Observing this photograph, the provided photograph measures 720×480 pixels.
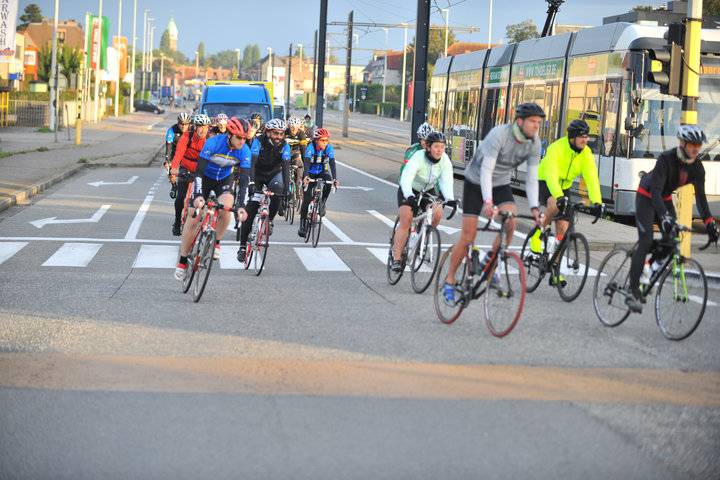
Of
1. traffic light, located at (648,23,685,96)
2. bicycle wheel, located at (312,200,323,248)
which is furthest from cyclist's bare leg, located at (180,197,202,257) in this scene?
traffic light, located at (648,23,685,96)

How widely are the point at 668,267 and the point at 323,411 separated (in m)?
3.69

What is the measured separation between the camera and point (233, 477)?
4418 millimetres

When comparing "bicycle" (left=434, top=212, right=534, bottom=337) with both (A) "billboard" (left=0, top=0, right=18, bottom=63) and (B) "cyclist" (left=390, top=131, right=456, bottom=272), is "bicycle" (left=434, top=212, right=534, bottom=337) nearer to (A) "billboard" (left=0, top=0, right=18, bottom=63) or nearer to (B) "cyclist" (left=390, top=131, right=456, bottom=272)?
(B) "cyclist" (left=390, top=131, right=456, bottom=272)

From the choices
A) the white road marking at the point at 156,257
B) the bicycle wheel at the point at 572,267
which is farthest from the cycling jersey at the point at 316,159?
the bicycle wheel at the point at 572,267

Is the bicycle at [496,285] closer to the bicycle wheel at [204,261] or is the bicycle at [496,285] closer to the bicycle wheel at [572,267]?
the bicycle wheel at [572,267]

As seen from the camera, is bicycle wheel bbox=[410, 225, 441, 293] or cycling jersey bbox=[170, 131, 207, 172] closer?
bicycle wheel bbox=[410, 225, 441, 293]

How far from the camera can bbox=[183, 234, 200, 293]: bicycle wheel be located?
9367 mm

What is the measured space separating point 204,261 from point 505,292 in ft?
10.2

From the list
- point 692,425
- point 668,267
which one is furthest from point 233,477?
point 668,267

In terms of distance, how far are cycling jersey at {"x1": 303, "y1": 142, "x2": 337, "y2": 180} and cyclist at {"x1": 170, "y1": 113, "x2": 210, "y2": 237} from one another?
1.53 metres

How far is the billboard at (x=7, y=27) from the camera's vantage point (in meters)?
30.7

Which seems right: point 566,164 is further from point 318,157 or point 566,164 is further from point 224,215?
point 318,157

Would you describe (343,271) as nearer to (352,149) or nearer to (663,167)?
(663,167)

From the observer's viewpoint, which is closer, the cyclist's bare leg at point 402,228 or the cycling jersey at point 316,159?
the cyclist's bare leg at point 402,228
